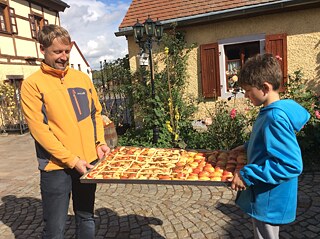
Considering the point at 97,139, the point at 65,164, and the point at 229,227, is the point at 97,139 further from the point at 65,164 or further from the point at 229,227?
the point at 229,227

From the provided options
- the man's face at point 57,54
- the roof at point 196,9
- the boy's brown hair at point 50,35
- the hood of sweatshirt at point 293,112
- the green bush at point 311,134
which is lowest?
the green bush at point 311,134

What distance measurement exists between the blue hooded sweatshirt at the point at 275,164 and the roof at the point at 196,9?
5.77 meters

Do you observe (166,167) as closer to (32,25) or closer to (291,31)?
(291,31)

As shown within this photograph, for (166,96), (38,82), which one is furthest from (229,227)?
(166,96)

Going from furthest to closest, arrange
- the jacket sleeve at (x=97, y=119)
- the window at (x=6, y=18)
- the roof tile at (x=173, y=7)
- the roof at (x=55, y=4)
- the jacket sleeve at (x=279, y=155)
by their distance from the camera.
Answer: the roof at (x=55, y=4), the window at (x=6, y=18), the roof tile at (x=173, y=7), the jacket sleeve at (x=97, y=119), the jacket sleeve at (x=279, y=155)

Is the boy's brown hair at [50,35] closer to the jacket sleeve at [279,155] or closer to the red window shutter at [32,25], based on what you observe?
the jacket sleeve at [279,155]

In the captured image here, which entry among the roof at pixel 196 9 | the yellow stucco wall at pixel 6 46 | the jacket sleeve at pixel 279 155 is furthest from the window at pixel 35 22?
the jacket sleeve at pixel 279 155

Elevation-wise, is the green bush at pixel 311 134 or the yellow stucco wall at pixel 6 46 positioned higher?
the yellow stucco wall at pixel 6 46

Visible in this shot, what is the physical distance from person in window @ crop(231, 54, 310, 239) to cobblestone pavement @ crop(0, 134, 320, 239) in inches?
48.6

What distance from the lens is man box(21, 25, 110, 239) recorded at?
6.55 ft

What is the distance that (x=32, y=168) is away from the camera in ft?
19.7

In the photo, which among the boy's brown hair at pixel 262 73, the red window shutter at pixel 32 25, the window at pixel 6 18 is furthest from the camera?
the red window shutter at pixel 32 25

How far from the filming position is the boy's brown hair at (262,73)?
1.70 meters

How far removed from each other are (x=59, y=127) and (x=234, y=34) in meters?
6.24
